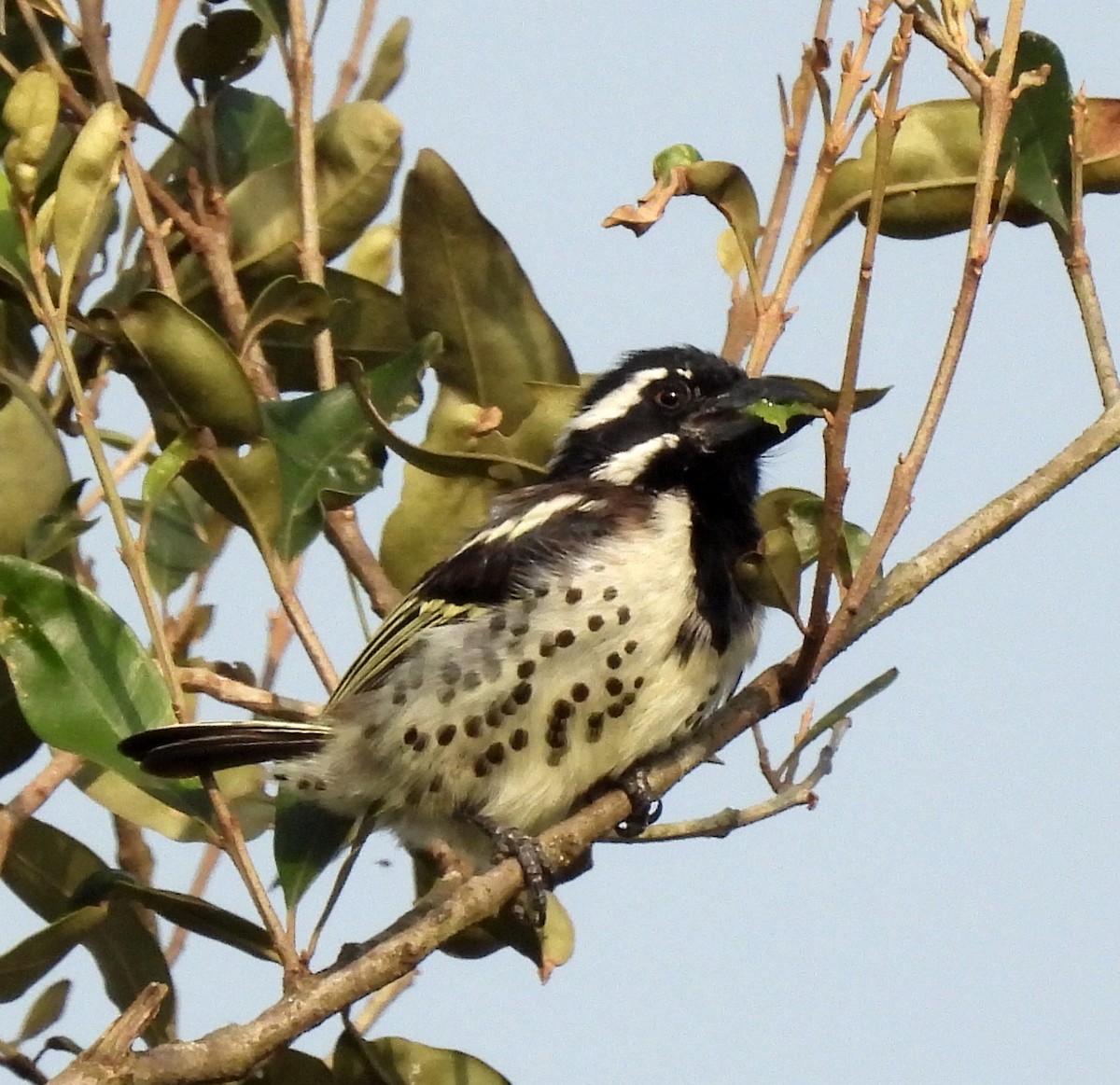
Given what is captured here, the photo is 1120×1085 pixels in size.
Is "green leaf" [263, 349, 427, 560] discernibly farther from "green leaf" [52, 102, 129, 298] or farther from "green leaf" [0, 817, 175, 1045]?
"green leaf" [0, 817, 175, 1045]

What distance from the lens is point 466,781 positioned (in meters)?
3.81

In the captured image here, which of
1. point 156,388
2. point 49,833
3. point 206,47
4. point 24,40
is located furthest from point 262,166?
point 49,833

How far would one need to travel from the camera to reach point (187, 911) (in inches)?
119

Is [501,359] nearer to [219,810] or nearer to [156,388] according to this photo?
[156,388]

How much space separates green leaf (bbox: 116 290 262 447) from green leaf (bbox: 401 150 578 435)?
53 cm

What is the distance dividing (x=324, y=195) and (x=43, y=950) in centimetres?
153

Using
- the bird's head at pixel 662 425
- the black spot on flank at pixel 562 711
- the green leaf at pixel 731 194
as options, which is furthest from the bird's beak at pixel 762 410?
the black spot on flank at pixel 562 711

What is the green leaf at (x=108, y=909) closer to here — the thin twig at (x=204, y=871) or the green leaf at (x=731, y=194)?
the thin twig at (x=204, y=871)

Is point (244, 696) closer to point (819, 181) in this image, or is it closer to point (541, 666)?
point (541, 666)

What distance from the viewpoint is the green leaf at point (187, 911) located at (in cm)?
297

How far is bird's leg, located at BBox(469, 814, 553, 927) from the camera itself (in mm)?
3334

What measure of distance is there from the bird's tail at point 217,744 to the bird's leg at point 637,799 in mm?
579

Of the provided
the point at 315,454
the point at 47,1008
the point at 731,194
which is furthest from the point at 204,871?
the point at 731,194

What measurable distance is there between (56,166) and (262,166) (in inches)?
21.5
